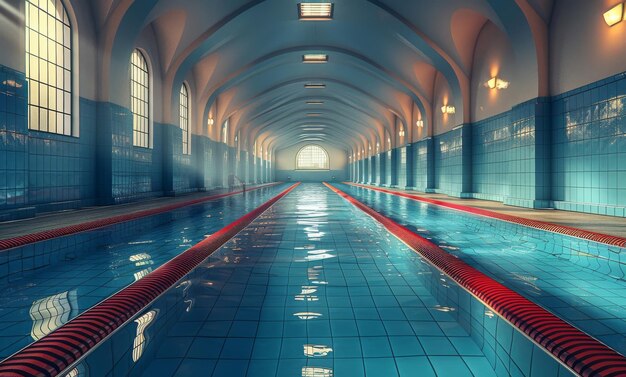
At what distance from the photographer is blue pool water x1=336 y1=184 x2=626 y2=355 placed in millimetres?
2369

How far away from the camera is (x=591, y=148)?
7.41m

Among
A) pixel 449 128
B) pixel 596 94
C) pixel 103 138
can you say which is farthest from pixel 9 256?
pixel 449 128

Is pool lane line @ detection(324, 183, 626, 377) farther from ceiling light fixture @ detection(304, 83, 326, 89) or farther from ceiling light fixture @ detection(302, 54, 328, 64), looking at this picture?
ceiling light fixture @ detection(304, 83, 326, 89)

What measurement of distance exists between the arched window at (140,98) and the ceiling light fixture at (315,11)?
5.29 m

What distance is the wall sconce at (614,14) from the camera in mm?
6504

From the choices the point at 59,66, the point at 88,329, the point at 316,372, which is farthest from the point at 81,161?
the point at 316,372

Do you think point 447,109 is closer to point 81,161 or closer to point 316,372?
point 81,161

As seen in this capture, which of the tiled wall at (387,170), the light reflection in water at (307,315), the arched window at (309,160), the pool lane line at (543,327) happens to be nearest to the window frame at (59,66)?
the light reflection in water at (307,315)

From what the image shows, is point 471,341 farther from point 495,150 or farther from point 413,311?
point 495,150

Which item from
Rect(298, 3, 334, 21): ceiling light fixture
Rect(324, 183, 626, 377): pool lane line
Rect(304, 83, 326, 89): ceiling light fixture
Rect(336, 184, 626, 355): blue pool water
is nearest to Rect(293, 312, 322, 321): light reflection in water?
Rect(324, 183, 626, 377): pool lane line

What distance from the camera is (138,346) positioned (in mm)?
1980

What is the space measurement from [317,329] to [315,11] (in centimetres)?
1220

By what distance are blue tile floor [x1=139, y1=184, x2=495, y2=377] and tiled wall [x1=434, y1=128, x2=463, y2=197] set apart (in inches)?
414

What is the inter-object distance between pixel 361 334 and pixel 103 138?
9.04 meters
